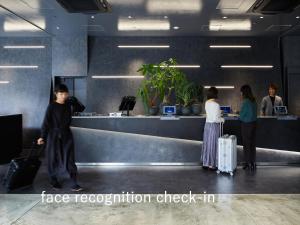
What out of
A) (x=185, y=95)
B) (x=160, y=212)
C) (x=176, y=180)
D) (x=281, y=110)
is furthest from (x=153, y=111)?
(x=160, y=212)

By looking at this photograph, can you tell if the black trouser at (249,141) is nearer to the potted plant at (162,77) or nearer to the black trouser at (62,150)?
the potted plant at (162,77)

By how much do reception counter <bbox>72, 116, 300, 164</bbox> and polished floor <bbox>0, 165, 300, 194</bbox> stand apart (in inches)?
10.7

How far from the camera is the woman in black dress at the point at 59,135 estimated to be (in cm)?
491

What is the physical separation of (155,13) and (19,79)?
443cm

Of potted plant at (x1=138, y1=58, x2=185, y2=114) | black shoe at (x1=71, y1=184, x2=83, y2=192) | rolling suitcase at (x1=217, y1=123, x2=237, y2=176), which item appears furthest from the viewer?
potted plant at (x1=138, y1=58, x2=185, y2=114)

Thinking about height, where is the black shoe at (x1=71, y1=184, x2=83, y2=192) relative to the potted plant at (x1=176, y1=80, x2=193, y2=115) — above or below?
below

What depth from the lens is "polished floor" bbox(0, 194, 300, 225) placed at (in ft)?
11.8

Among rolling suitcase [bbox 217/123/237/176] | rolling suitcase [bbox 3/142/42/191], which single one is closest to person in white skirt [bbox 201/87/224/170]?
rolling suitcase [bbox 217/123/237/176]

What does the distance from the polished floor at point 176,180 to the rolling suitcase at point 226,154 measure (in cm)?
17

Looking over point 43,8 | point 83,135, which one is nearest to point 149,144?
point 83,135

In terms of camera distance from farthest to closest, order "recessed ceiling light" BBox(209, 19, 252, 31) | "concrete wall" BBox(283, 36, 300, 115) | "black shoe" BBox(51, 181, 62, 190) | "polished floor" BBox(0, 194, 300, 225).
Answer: "concrete wall" BBox(283, 36, 300, 115)
"recessed ceiling light" BBox(209, 19, 252, 31)
"black shoe" BBox(51, 181, 62, 190)
"polished floor" BBox(0, 194, 300, 225)

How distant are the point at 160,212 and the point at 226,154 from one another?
2549mm

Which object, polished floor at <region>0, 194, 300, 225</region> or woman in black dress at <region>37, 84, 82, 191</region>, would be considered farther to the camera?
woman in black dress at <region>37, 84, 82, 191</region>

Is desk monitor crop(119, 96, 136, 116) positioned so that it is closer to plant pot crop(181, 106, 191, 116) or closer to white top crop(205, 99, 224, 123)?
plant pot crop(181, 106, 191, 116)
